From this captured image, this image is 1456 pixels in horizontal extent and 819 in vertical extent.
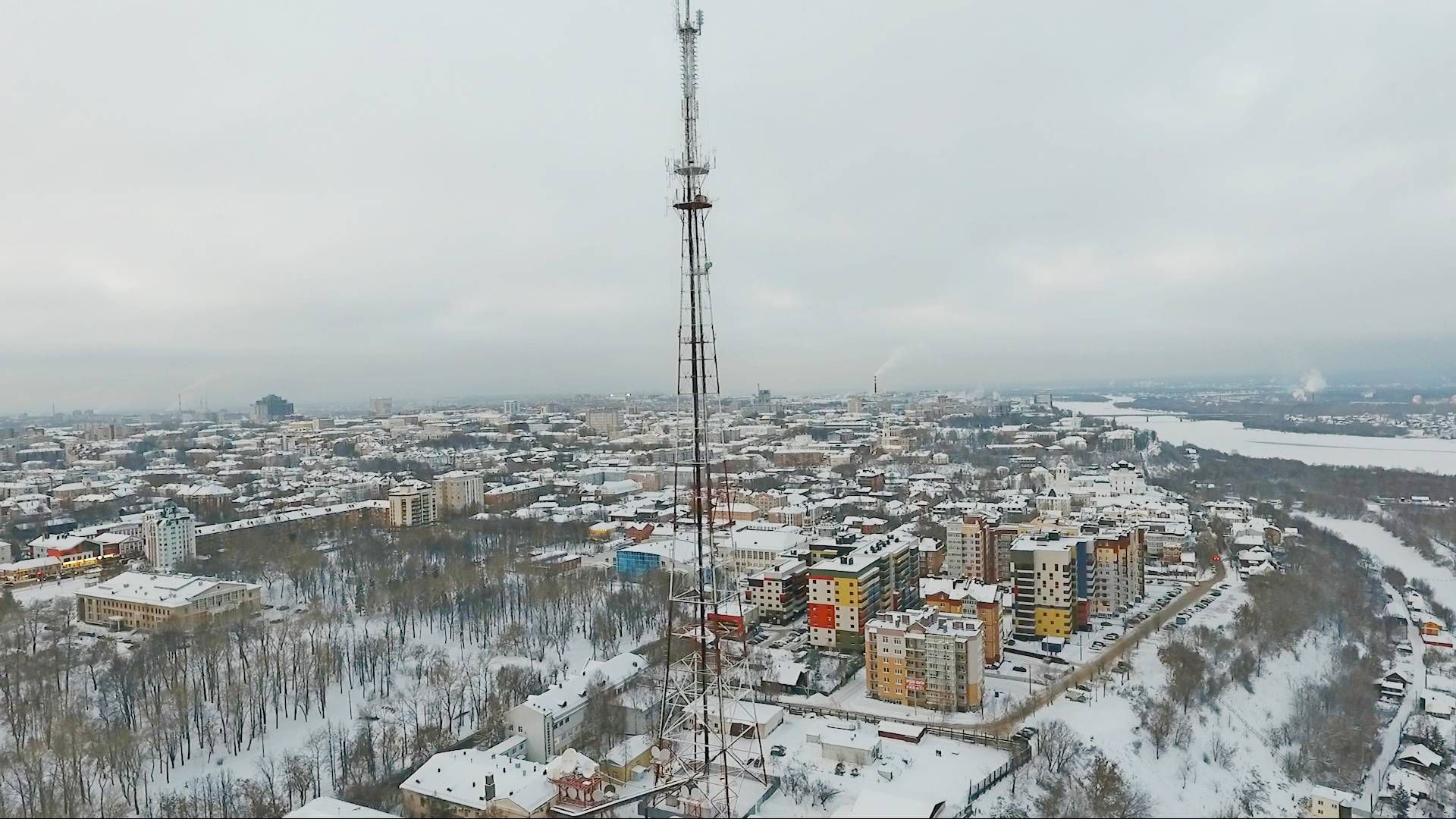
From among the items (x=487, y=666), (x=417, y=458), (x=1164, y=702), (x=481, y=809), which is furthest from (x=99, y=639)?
(x=417, y=458)

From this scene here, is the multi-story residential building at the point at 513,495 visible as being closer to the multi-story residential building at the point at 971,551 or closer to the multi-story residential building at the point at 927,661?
the multi-story residential building at the point at 971,551

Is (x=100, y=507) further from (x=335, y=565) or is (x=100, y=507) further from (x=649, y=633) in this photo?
(x=649, y=633)

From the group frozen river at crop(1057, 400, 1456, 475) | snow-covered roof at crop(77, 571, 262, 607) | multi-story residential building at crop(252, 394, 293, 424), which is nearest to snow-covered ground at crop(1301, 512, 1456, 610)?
frozen river at crop(1057, 400, 1456, 475)

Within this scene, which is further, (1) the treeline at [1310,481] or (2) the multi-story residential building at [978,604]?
(1) the treeline at [1310,481]

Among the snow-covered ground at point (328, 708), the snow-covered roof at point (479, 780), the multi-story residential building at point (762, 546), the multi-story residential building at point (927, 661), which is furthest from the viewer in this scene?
the multi-story residential building at point (762, 546)

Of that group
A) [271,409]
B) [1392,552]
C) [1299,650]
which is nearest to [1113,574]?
[1299,650]

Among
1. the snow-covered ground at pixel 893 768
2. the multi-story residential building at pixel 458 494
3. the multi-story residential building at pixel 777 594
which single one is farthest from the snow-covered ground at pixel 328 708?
the multi-story residential building at pixel 458 494

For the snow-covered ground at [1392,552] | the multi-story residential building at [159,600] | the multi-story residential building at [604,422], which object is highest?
the multi-story residential building at [604,422]
